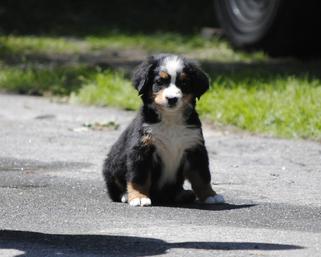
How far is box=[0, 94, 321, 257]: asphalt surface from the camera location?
560 cm

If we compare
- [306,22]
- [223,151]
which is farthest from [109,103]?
[306,22]

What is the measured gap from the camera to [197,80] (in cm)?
683

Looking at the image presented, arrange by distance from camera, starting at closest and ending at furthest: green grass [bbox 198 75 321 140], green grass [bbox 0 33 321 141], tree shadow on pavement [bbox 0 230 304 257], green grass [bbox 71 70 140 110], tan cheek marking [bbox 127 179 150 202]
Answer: tree shadow on pavement [bbox 0 230 304 257] < tan cheek marking [bbox 127 179 150 202] < green grass [bbox 198 75 321 140] < green grass [bbox 0 33 321 141] < green grass [bbox 71 70 140 110]

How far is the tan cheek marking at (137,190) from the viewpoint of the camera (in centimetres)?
670

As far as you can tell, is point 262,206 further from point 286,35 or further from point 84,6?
point 84,6

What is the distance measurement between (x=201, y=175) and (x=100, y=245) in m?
1.37

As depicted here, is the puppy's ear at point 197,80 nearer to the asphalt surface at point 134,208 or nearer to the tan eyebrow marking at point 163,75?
the tan eyebrow marking at point 163,75

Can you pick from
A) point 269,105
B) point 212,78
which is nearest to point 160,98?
point 269,105

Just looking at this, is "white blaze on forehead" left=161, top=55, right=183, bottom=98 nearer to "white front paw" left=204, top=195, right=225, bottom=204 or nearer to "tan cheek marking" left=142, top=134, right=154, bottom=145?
"tan cheek marking" left=142, top=134, right=154, bottom=145

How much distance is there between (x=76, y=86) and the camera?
1179cm

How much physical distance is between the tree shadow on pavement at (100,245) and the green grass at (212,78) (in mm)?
3824

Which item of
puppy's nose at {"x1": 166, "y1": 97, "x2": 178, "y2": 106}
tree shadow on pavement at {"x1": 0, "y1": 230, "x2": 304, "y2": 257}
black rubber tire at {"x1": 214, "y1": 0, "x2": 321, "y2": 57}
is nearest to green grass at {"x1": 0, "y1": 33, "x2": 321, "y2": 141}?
black rubber tire at {"x1": 214, "y1": 0, "x2": 321, "y2": 57}

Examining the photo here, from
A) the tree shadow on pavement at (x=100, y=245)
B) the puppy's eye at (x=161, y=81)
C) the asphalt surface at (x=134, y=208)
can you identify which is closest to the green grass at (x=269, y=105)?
the asphalt surface at (x=134, y=208)

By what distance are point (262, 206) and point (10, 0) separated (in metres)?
12.2
